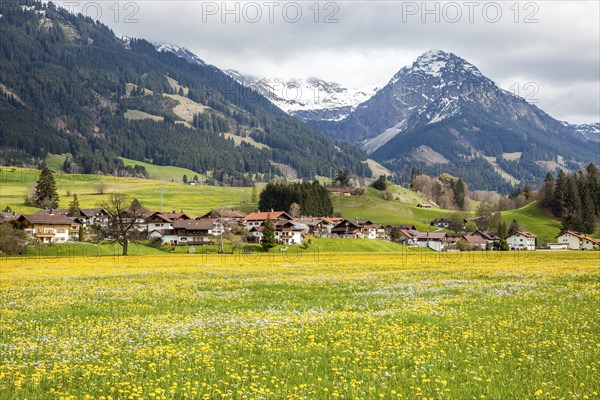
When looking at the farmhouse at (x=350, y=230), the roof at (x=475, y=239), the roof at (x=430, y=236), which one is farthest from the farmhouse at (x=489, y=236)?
the farmhouse at (x=350, y=230)

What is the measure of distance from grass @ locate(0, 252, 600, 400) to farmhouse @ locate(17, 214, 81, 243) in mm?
103351

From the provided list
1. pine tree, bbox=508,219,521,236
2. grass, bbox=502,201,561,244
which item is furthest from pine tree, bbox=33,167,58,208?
grass, bbox=502,201,561,244

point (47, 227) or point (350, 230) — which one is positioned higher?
point (47, 227)

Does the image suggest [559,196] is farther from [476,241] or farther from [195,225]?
[195,225]

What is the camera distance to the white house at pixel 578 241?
480ft

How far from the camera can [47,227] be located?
126m

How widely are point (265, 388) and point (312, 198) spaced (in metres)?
176

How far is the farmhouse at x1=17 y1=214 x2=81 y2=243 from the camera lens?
124 metres

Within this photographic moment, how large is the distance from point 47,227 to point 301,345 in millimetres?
126346

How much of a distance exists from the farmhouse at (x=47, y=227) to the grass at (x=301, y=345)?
103 m

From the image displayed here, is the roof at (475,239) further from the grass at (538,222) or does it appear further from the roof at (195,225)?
the roof at (195,225)

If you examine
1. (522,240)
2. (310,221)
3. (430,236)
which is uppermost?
(310,221)

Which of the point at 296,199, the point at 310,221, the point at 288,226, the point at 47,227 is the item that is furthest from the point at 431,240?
the point at 47,227

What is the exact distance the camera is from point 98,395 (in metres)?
11.5
